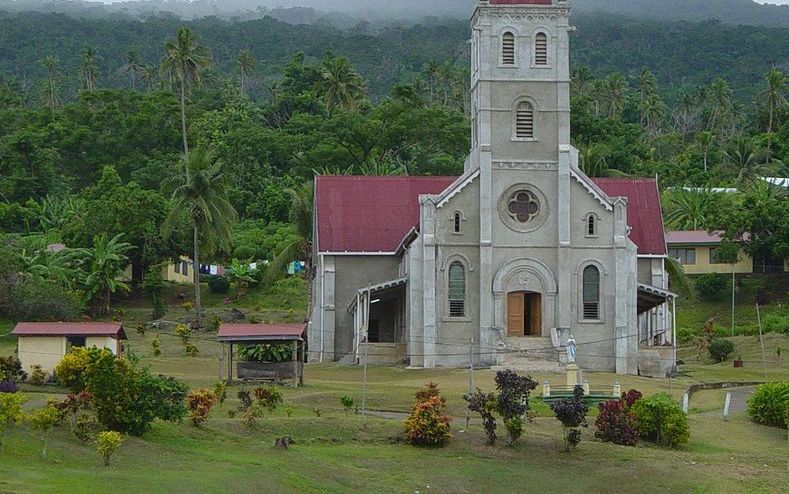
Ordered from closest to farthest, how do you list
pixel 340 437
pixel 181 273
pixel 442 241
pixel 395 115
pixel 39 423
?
pixel 39 423
pixel 340 437
pixel 442 241
pixel 181 273
pixel 395 115

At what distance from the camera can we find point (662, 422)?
38688 millimetres

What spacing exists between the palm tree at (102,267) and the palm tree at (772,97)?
68574 millimetres

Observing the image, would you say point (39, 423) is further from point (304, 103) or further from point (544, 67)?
point (304, 103)

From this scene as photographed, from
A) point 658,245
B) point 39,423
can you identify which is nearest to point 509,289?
point 658,245

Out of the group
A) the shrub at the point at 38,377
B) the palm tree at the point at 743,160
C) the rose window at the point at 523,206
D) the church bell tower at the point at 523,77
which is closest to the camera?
the shrub at the point at 38,377

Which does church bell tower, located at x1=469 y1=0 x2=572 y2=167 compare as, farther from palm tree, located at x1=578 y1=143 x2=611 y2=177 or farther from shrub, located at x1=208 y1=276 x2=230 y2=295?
palm tree, located at x1=578 y1=143 x2=611 y2=177

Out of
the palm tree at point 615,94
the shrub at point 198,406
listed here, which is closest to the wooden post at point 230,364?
the shrub at point 198,406

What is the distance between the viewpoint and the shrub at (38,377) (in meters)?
43.8

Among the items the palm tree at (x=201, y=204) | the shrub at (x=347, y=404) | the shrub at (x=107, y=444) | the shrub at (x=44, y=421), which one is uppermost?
the palm tree at (x=201, y=204)

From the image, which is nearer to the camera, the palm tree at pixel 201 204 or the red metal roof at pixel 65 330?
the red metal roof at pixel 65 330

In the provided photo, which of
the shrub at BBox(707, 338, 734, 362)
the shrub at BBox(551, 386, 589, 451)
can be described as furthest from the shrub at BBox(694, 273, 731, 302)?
the shrub at BBox(551, 386, 589, 451)

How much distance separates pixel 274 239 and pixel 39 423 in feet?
189

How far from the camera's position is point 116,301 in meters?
77.1

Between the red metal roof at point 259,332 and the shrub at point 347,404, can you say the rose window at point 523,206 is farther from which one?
the shrub at point 347,404
